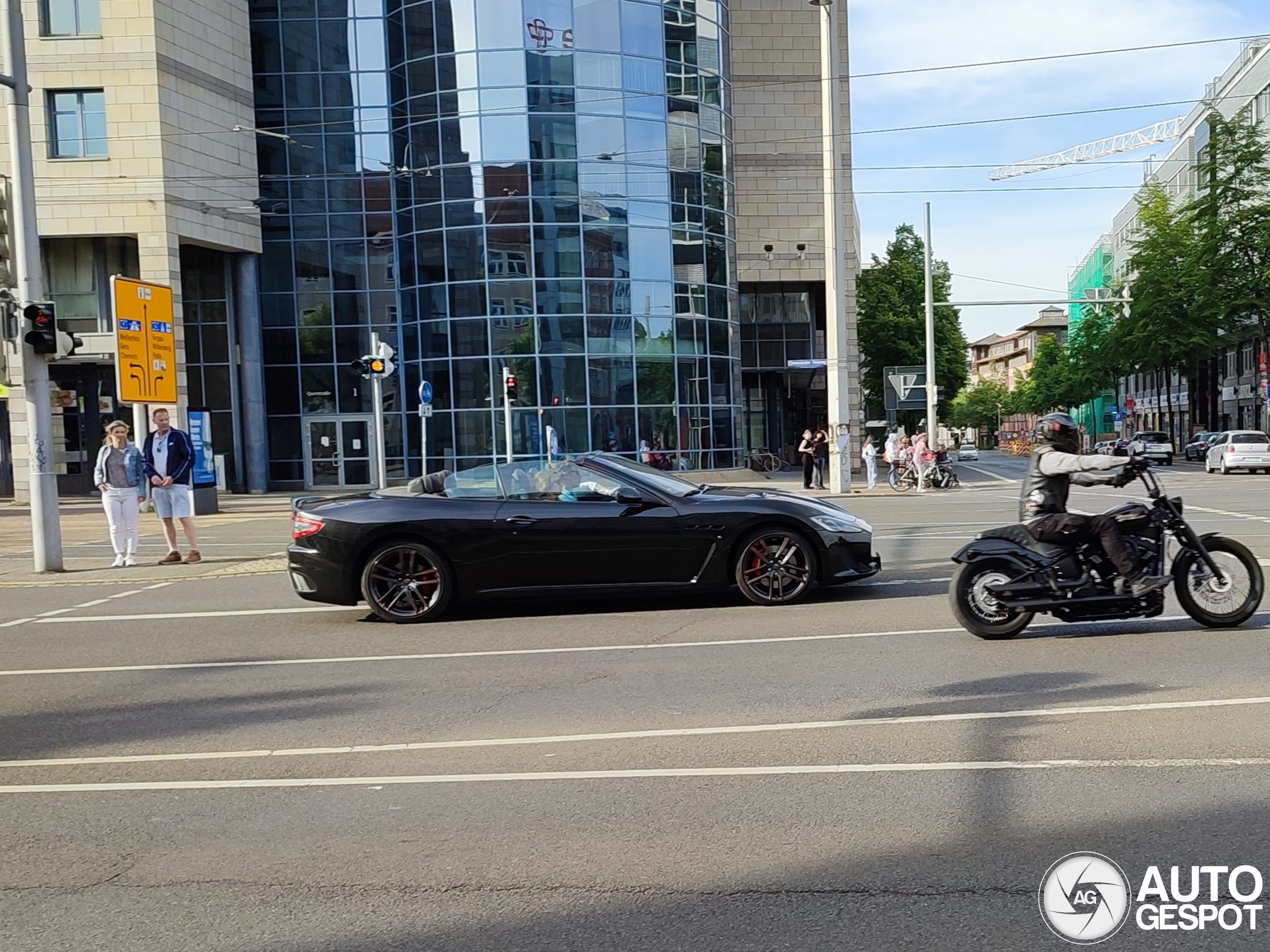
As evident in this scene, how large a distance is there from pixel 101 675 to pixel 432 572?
2716 millimetres

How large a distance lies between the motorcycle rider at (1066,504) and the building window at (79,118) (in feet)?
101

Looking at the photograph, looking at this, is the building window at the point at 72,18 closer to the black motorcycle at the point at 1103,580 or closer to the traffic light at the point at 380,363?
the traffic light at the point at 380,363

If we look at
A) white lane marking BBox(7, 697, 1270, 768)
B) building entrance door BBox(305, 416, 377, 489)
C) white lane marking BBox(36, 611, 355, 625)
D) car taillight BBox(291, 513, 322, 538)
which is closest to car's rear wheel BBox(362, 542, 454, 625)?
car taillight BBox(291, 513, 322, 538)

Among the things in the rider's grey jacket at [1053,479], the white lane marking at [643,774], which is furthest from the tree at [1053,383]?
the white lane marking at [643,774]

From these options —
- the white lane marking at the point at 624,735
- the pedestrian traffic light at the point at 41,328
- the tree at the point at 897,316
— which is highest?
the tree at the point at 897,316

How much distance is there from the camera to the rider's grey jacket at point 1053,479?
8.19m

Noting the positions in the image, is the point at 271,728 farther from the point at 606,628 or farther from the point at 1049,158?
the point at 1049,158

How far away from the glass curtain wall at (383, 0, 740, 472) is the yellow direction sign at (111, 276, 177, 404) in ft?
36.4

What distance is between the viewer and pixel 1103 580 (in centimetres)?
840

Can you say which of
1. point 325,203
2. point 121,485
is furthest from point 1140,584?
point 325,203

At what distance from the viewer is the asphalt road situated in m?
3.92

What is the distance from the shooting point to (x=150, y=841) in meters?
4.81

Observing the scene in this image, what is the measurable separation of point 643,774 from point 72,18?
33.9 meters

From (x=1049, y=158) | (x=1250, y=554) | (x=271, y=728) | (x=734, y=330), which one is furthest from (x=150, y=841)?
(x=1049, y=158)
